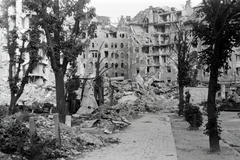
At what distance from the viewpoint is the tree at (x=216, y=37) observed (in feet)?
33.9

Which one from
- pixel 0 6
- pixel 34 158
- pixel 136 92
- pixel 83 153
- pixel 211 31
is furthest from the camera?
pixel 136 92

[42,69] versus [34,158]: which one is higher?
[42,69]

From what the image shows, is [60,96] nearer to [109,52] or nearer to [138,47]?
[109,52]

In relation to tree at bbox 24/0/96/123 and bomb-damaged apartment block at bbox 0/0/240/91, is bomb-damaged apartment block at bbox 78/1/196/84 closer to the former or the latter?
bomb-damaged apartment block at bbox 0/0/240/91

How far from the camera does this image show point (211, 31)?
10.8 m

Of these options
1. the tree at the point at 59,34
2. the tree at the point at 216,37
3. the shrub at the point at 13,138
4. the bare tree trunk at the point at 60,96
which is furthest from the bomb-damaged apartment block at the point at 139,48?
the shrub at the point at 13,138

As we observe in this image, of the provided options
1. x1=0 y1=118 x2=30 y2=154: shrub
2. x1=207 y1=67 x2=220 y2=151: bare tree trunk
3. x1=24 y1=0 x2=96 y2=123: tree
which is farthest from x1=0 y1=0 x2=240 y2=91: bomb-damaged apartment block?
x1=0 y1=118 x2=30 y2=154: shrub

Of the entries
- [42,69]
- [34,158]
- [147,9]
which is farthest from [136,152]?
[147,9]

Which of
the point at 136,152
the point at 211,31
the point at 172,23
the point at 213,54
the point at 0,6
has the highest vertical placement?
the point at 172,23

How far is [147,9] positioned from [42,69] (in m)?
32.5

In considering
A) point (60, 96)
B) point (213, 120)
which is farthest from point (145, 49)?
point (213, 120)

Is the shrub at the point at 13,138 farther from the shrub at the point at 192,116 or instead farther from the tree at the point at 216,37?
the shrub at the point at 192,116

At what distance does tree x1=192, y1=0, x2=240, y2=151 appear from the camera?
1032 centimetres

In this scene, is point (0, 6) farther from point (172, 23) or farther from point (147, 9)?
point (147, 9)
